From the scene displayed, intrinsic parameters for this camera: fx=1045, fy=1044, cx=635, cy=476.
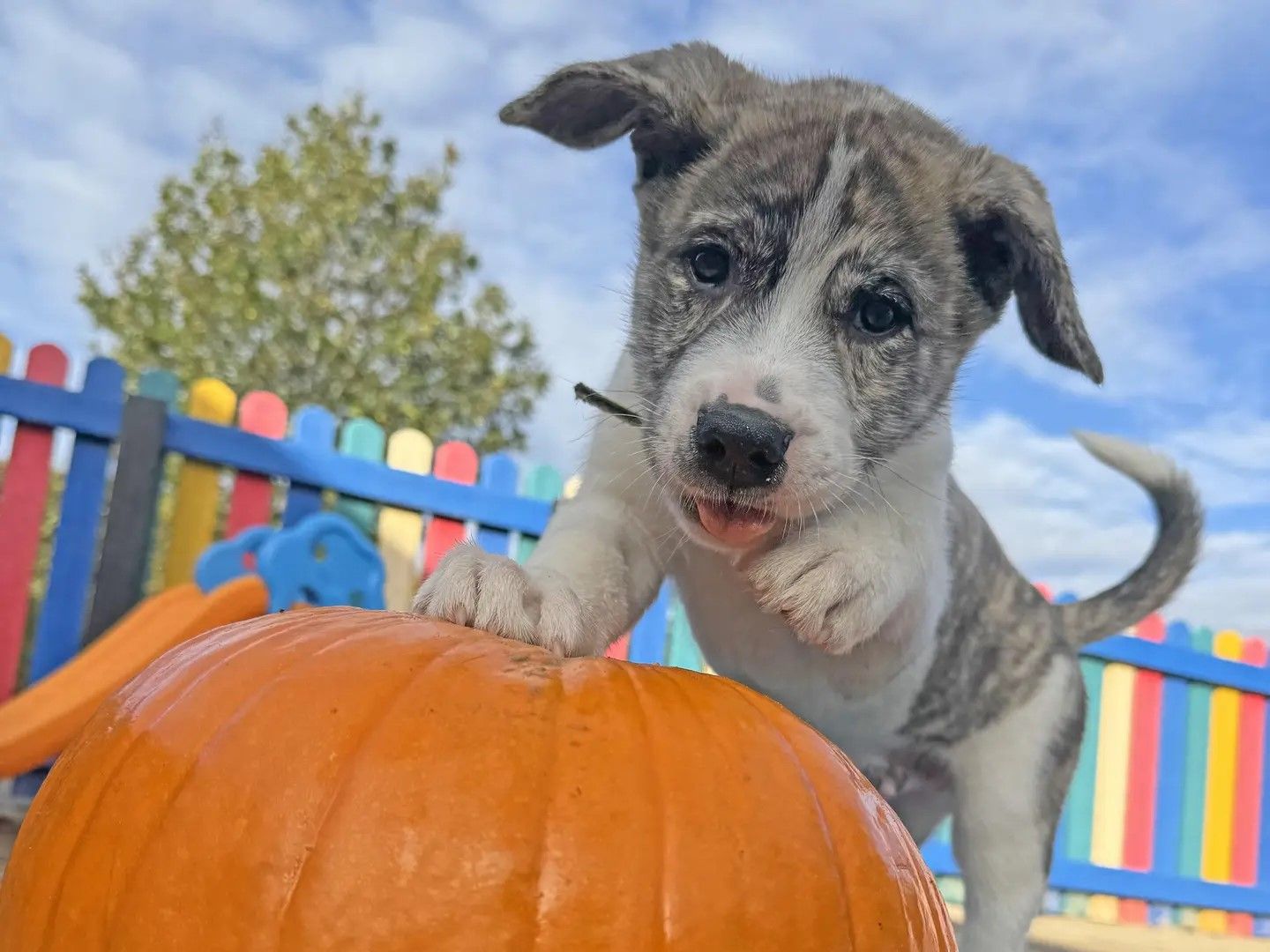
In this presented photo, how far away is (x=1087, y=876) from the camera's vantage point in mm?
6418

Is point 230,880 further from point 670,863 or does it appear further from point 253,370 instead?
point 253,370

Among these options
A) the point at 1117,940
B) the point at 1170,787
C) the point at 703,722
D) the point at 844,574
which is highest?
the point at 844,574

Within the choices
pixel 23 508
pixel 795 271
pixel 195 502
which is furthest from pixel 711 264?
pixel 23 508

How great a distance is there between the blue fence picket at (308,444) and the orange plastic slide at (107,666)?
0.68 m

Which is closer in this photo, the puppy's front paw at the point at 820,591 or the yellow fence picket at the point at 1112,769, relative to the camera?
the puppy's front paw at the point at 820,591

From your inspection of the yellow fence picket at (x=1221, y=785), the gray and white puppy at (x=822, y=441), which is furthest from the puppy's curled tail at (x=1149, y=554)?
the yellow fence picket at (x=1221, y=785)

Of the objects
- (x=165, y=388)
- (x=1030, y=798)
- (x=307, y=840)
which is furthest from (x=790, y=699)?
(x=165, y=388)

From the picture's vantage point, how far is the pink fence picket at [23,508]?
14.7ft

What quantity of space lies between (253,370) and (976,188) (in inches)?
399

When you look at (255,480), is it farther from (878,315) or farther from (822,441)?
(822,441)

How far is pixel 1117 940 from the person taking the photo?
5.31 meters

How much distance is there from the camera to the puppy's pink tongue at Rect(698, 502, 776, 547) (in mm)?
1782

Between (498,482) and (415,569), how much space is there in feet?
2.09

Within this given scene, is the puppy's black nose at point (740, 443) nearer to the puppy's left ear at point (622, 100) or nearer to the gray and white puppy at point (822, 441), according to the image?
the gray and white puppy at point (822, 441)
